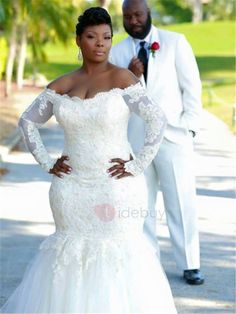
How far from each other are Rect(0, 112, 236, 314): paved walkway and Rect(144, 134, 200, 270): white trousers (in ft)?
0.94

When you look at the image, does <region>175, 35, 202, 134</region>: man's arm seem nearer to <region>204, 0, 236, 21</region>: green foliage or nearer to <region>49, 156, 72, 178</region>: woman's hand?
<region>49, 156, 72, 178</region>: woman's hand

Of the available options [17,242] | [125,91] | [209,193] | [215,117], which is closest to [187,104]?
[125,91]

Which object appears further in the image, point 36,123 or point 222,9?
point 222,9

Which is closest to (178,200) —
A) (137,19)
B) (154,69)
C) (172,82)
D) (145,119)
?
(172,82)

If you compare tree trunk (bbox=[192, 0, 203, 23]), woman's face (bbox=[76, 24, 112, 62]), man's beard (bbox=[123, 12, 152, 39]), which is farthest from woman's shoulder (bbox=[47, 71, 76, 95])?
tree trunk (bbox=[192, 0, 203, 23])

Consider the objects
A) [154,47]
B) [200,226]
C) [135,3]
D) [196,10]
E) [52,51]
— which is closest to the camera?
[135,3]

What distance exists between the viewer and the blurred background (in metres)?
25.8

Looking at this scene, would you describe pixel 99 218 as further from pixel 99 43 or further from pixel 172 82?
pixel 172 82

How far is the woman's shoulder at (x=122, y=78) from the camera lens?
18.2 ft

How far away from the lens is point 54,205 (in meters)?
5.73

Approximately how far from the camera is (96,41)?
5500 millimetres

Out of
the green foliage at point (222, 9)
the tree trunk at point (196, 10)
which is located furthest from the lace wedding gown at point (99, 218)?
the green foliage at point (222, 9)

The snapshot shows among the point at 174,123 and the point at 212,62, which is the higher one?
the point at 174,123

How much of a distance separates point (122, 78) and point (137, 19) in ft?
5.38
